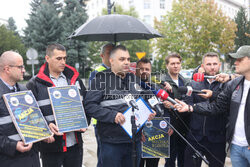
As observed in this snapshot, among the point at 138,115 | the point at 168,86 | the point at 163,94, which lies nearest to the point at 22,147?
the point at 138,115

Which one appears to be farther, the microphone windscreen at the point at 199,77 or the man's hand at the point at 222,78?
the microphone windscreen at the point at 199,77

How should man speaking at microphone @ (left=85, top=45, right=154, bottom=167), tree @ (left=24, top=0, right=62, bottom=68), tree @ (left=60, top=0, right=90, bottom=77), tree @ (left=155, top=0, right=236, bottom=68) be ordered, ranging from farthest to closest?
tree @ (left=24, top=0, right=62, bottom=68) < tree @ (left=60, top=0, right=90, bottom=77) < tree @ (left=155, top=0, right=236, bottom=68) < man speaking at microphone @ (left=85, top=45, right=154, bottom=167)

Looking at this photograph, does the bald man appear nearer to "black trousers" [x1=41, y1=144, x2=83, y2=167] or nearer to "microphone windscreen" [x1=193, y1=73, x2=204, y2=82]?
"black trousers" [x1=41, y1=144, x2=83, y2=167]

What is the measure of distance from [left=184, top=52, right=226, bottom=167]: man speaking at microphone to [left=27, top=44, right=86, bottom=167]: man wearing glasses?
189 centimetres

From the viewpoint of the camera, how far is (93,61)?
3591 cm

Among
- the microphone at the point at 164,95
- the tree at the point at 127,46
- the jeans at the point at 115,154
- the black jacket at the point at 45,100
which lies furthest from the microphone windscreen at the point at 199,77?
the tree at the point at 127,46

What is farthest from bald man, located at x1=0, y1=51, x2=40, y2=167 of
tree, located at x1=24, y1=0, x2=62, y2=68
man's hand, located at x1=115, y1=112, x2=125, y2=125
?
tree, located at x1=24, y1=0, x2=62, y2=68

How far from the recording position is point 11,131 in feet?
8.87

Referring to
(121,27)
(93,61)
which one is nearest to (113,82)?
(121,27)

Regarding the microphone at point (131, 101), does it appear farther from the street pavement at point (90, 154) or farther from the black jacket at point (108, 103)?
the street pavement at point (90, 154)

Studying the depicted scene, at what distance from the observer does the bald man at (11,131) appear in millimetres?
2643

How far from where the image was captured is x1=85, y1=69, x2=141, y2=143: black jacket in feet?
10.4

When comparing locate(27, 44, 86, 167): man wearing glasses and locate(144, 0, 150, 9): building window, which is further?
locate(144, 0, 150, 9): building window

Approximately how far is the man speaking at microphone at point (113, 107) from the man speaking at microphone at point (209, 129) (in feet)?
3.76
